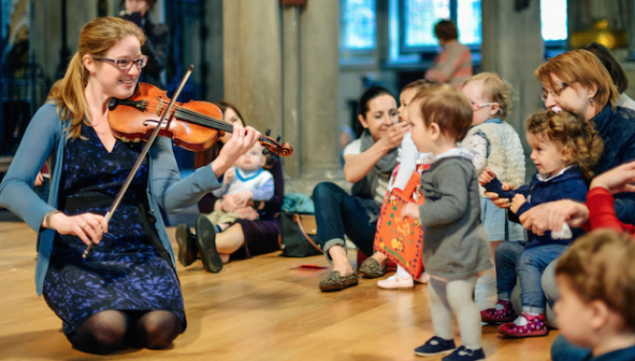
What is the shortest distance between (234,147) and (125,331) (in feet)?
2.32

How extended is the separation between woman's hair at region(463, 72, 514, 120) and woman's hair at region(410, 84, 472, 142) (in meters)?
1.10

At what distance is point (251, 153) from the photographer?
13.3ft

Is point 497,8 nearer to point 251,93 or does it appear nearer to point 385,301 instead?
point 251,93

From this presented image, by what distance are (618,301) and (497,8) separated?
511cm

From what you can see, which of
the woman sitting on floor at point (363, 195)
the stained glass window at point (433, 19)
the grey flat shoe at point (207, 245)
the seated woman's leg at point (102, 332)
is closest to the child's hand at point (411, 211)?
the seated woman's leg at point (102, 332)

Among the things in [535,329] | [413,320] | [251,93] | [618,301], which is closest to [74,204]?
[413,320]

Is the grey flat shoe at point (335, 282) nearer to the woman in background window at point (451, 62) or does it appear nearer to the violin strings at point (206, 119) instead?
the violin strings at point (206, 119)

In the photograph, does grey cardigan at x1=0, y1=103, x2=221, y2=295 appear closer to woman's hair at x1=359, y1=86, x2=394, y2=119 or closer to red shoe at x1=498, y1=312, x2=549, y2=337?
red shoe at x1=498, y1=312, x2=549, y2=337

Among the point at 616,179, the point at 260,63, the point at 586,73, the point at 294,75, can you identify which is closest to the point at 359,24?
the point at 294,75

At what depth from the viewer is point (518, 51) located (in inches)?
228

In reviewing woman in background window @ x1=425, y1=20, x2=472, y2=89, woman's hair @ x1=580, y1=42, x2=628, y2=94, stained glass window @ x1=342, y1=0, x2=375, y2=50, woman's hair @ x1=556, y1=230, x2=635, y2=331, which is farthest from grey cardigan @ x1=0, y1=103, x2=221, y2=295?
stained glass window @ x1=342, y1=0, x2=375, y2=50

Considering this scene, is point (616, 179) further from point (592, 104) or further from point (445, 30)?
point (445, 30)

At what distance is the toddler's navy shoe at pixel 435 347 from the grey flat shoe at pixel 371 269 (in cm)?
124

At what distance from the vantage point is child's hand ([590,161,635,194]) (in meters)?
2.12
